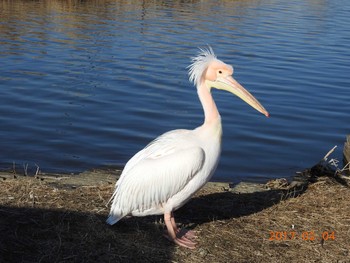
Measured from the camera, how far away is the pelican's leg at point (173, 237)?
4.54 meters

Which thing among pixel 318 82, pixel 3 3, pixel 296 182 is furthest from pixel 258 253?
pixel 3 3

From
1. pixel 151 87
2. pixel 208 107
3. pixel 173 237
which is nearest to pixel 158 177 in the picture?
pixel 173 237

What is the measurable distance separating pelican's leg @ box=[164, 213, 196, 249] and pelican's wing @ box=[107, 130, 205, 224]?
15 centimetres

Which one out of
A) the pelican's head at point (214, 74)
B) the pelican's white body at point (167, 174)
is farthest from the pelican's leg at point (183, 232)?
the pelican's head at point (214, 74)

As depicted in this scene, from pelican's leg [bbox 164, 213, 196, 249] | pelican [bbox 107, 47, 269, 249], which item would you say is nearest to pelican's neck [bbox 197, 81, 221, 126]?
pelican [bbox 107, 47, 269, 249]

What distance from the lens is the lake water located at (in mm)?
8875

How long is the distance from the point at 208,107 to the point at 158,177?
0.75m

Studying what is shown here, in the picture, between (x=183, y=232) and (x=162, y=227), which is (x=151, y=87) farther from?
(x=183, y=232)

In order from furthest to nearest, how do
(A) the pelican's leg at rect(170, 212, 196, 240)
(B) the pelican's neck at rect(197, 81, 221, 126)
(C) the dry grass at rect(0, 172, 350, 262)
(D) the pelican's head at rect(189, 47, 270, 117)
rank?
(D) the pelican's head at rect(189, 47, 270, 117) < (B) the pelican's neck at rect(197, 81, 221, 126) < (A) the pelican's leg at rect(170, 212, 196, 240) < (C) the dry grass at rect(0, 172, 350, 262)

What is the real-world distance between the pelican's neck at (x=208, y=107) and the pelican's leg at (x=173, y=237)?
2.62 ft

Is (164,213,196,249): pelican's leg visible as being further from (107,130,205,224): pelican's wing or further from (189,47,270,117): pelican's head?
(189,47,270,117): pelican's head

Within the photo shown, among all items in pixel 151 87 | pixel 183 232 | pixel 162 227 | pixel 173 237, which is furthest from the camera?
pixel 151 87

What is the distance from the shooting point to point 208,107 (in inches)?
195

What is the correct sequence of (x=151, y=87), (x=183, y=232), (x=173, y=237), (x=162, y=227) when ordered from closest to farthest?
(x=173, y=237) → (x=183, y=232) → (x=162, y=227) → (x=151, y=87)
